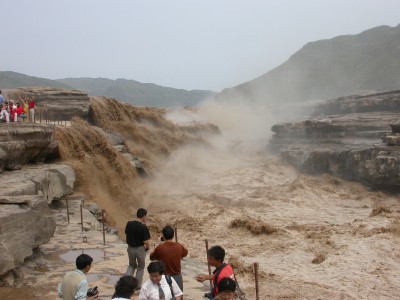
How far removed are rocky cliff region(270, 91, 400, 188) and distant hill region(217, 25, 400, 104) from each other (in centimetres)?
3705

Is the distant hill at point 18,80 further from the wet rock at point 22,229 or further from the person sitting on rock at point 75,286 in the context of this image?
the person sitting on rock at point 75,286

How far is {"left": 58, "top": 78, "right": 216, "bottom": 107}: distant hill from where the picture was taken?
412ft

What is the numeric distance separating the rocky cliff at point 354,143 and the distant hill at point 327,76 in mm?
37048

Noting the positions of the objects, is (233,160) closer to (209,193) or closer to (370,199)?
(209,193)

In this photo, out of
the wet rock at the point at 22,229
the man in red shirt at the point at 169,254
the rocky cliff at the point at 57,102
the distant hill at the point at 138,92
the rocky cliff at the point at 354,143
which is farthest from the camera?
the distant hill at the point at 138,92

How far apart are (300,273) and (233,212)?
20.5 ft

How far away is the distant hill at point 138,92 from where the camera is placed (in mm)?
125562

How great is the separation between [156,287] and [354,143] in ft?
70.0

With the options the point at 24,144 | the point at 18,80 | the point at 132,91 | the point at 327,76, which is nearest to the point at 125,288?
the point at 24,144

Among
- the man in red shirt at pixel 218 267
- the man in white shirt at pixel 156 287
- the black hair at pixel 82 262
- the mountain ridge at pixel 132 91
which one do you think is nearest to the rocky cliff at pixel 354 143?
the man in red shirt at pixel 218 267

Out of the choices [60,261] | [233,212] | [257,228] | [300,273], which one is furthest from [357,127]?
[60,261]

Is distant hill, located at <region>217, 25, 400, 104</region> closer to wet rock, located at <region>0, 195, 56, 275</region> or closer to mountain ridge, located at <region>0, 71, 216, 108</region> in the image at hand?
mountain ridge, located at <region>0, 71, 216, 108</region>

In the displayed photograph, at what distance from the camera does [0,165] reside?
34.0 feet

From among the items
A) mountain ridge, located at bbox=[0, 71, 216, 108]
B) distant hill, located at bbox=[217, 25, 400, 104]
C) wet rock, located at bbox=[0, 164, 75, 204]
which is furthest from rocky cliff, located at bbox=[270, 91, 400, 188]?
mountain ridge, located at bbox=[0, 71, 216, 108]
